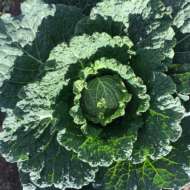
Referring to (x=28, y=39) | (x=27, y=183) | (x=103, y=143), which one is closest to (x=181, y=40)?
(x=103, y=143)

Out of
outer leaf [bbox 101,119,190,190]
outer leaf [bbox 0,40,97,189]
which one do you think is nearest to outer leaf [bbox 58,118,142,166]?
outer leaf [bbox 0,40,97,189]

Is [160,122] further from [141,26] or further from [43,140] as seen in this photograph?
[43,140]

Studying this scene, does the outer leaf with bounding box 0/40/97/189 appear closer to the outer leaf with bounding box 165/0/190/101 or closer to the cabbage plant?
the cabbage plant

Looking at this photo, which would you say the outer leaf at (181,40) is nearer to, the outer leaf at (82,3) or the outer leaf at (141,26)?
the outer leaf at (141,26)

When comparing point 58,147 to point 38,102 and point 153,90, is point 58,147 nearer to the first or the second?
point 38,102

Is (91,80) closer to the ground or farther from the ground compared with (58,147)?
farther from the ground

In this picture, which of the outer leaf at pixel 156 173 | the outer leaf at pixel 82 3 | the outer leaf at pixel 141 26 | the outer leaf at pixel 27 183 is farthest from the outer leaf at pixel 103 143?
the outer leaf at pixel 82 3

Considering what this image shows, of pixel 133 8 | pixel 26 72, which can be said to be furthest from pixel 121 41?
pixel 26 72
